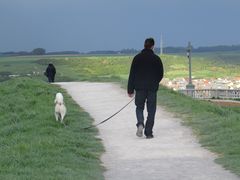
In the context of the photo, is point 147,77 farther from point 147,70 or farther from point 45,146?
point 45,146

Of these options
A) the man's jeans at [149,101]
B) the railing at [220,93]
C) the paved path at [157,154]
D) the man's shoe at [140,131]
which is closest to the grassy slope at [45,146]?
the paved path at [157,154]

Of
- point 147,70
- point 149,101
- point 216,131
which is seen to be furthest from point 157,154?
point 216,131

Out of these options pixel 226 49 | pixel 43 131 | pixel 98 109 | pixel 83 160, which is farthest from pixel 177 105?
pixel 226 49

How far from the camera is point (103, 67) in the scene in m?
81.2

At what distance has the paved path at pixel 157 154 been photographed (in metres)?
9.30

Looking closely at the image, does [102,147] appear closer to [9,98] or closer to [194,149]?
[194,149]

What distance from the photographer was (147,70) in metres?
12.7

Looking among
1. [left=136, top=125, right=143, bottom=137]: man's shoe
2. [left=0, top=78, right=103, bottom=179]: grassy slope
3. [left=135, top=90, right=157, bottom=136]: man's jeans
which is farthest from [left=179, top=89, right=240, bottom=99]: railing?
[left=135, top=90, right=157, bottom=136]: man's jeans

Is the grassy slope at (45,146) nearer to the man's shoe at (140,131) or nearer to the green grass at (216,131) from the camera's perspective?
the man's shoe at (140,131)

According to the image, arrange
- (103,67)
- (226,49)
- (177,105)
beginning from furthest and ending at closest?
(226,49), (103,67), (177,105)

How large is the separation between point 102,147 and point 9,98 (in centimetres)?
1175

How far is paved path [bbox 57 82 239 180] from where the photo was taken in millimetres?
9305

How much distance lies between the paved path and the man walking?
66 centimetres

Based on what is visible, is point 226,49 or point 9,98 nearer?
point 9,98
